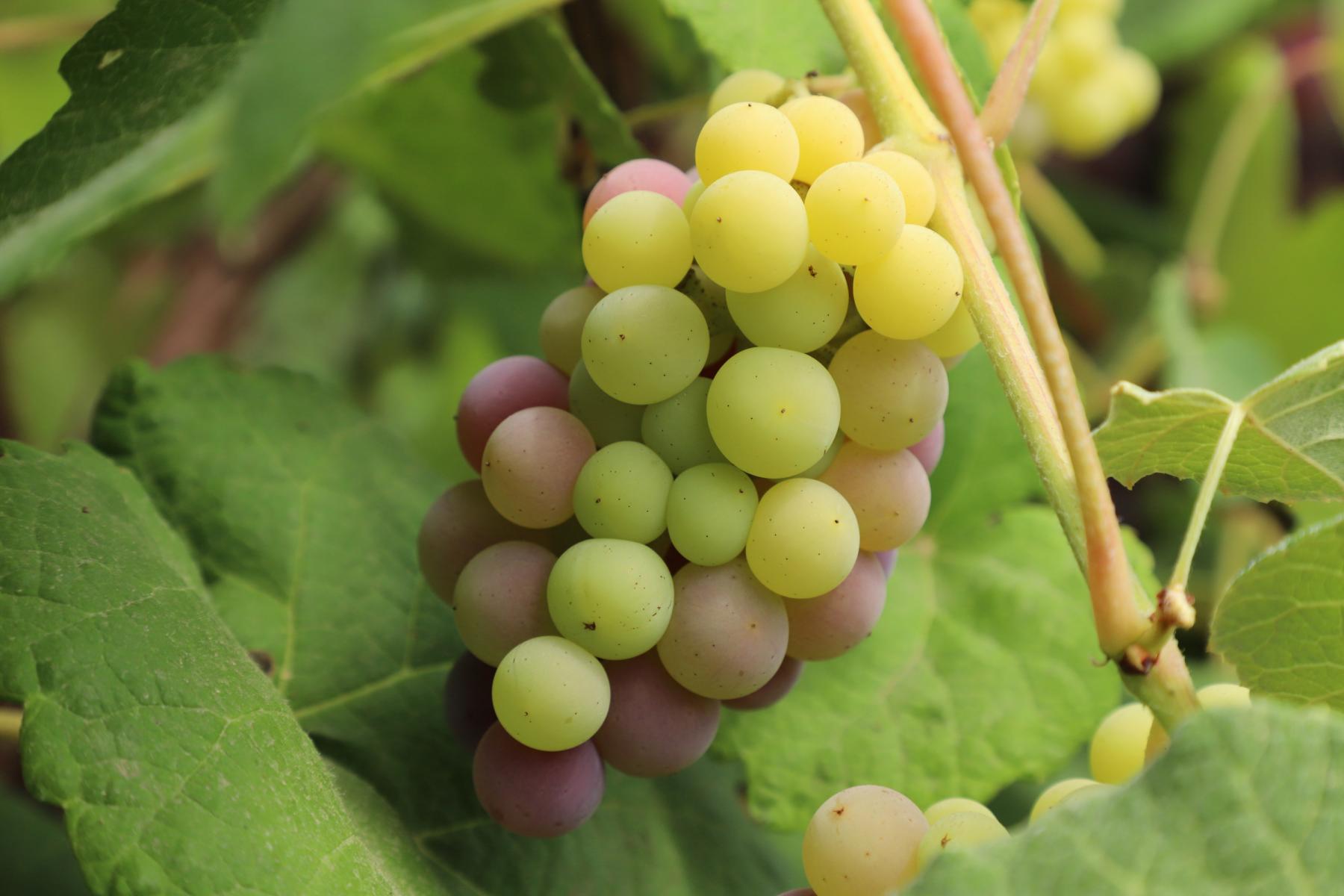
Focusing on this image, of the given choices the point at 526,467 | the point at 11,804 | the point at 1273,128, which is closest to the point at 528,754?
the point at 526,467

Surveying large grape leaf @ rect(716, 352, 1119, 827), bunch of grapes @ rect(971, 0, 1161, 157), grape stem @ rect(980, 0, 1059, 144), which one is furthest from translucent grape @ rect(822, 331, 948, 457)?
bunch of grapes @ rect(971, 0, 1161, 157)

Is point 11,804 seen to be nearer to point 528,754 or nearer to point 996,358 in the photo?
point 528,754

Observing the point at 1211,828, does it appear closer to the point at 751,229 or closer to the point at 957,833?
the point at 957,833

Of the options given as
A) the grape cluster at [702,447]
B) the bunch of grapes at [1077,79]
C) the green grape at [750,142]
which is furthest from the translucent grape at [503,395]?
the bunch of grapes at [1077,79]

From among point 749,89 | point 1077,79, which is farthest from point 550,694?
point 1077,79

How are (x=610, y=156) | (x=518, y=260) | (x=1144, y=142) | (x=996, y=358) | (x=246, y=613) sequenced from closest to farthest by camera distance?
1. (x=996, y=358)
2. (x=246, y=613)
3. (x=610, y=156)
4. (x=518, y=260)
5. (x=1144, y=142)

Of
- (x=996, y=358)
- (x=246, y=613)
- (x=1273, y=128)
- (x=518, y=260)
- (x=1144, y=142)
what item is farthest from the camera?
(x=1144, y=142)

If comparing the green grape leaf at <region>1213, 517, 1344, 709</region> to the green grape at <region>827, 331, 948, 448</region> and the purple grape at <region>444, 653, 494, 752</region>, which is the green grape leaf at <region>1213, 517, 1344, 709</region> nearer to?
the green grape at <region>827, 331, 948, 448</region>

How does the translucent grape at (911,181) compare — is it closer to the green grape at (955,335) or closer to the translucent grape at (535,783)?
the green grape at (955,335)
